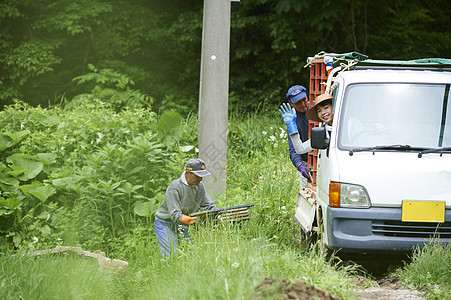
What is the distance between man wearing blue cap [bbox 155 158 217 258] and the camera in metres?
6.76

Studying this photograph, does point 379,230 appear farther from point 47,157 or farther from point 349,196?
point 47,157

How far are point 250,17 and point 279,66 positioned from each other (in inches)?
65.8

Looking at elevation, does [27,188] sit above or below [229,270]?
below

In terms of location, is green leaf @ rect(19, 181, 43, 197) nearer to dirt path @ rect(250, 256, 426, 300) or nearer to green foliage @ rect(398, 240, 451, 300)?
dirt path @ rect(250, 256, 426, 300)

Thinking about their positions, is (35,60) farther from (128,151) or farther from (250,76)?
(128,151)

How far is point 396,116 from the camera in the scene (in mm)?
5938

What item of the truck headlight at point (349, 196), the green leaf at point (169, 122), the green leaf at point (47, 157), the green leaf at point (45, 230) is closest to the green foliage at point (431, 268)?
the truck headlight at point (349, 196)

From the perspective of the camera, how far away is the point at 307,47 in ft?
52.0

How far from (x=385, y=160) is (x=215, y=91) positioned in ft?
9.87

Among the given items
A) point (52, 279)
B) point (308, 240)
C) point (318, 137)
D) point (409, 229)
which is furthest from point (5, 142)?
point (409, 229)

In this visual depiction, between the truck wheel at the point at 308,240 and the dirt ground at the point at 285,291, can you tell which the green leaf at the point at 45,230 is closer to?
the truck wheel at the point at 308,240

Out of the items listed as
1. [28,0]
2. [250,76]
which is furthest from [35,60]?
[250,76]

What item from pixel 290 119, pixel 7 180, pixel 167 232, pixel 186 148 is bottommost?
pixel 167 232

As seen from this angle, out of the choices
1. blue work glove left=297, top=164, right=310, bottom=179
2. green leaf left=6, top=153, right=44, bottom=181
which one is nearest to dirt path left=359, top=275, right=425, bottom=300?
blue work glove left=297, top=164, right=310, bottom=179
